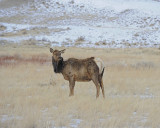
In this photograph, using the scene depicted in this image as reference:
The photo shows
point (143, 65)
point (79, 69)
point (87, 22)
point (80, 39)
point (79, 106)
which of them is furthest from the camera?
point (87, 22)

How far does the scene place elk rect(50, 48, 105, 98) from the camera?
Result: 8.28m

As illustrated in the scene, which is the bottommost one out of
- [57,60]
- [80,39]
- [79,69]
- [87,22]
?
[80,39]

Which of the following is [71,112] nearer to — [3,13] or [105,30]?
[105,30]

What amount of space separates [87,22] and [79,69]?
119ft

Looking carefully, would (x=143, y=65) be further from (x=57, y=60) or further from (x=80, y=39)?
(x=80, y=39)

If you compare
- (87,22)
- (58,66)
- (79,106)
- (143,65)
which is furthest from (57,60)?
(87,22)

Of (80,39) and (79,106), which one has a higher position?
(79,106)

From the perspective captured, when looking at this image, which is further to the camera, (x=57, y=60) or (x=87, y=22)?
(x=87, y=22)

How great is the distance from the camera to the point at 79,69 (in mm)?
8516

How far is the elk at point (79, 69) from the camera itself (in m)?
8.28

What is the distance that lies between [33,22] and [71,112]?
133 ft

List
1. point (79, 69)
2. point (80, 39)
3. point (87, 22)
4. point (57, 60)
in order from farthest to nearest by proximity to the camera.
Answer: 1. point (87, 22)
2. point (80, 39)
3. point (79, 69)
4. point (57, 60)

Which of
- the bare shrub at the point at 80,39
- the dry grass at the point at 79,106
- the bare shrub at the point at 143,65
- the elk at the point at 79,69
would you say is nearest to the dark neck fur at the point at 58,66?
the elk at the point at 79,69

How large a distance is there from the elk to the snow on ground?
2274 cm
